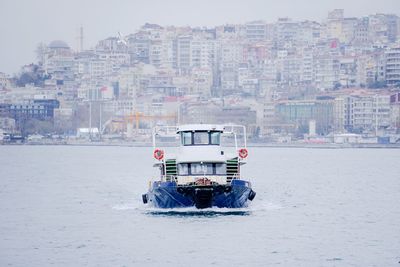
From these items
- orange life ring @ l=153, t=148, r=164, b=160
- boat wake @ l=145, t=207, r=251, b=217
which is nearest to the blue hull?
boat wake @ l=145, t=207, r=251, b=217

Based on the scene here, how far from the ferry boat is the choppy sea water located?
0.47 meters

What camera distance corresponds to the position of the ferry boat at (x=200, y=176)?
172 feet

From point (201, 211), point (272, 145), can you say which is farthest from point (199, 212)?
point (272, 145)

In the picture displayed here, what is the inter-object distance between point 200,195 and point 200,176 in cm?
93

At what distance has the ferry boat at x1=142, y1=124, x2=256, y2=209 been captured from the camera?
52.3m

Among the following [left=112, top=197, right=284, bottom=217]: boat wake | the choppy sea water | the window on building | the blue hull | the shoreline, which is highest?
the window on building

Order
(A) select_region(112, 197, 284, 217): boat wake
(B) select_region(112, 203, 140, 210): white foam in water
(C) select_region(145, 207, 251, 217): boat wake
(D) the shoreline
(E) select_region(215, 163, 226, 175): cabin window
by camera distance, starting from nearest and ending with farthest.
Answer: (C) select_region(145, 207, 251, 217): boat wake
(A) select_region(112, 197, 284, 217): boat wake
(E) select_region(215, 163, 226, 175): cabin window
(B) select_region(112, 203, 140, 210): white foam in water
(D) the shoreline

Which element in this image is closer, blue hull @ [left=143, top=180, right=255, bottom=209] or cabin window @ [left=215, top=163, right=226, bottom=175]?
blue hull @ [left=143, top=180, right=255, bottom=209]

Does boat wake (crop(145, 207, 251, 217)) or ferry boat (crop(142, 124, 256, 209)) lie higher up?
ferry boat (crop(142, 124, 256, 209))

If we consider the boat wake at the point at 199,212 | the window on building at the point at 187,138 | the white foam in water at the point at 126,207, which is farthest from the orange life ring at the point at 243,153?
the white foam in water at the point at 126,207

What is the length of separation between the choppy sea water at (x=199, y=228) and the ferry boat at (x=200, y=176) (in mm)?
→ 475

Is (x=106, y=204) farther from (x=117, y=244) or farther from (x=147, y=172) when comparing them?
(x=147, y=172)

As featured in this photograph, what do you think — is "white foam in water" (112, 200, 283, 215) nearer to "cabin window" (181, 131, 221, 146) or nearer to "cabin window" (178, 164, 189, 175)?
"cabin window" (178, 164, 189, 175)

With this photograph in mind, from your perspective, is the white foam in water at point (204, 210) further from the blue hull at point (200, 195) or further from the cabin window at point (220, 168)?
the cabin window at point (220, 168)
